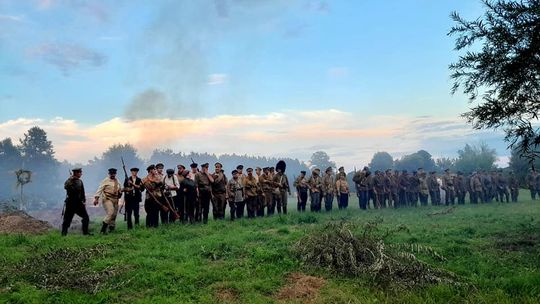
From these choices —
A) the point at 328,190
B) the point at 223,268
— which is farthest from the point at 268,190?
the point at 223,268

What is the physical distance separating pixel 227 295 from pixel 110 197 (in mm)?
7288

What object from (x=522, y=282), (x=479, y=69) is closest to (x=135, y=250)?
(x=522, y=282)

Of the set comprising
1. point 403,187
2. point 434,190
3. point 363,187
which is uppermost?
point 363,187

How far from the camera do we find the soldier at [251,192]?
17.1m

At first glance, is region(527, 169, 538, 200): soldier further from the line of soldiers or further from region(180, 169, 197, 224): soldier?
region(180, 169, 197, 224): soldier

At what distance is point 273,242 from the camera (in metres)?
10.6

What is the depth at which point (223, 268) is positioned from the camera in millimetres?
8383

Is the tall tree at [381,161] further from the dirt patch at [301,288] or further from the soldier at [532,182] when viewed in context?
the dirt patch at [301,288]

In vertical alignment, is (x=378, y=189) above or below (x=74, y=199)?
below

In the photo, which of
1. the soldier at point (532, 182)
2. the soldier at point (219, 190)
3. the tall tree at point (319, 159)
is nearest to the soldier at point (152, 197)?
the soldier at point (219, 190)

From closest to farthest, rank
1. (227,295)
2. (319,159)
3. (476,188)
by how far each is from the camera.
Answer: (227,295) < (476,188) < (319,159)

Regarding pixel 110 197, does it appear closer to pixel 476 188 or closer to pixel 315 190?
pixel 315 190

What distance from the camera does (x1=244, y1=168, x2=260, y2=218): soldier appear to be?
17125mm

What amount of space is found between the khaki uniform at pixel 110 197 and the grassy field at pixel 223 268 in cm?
84
